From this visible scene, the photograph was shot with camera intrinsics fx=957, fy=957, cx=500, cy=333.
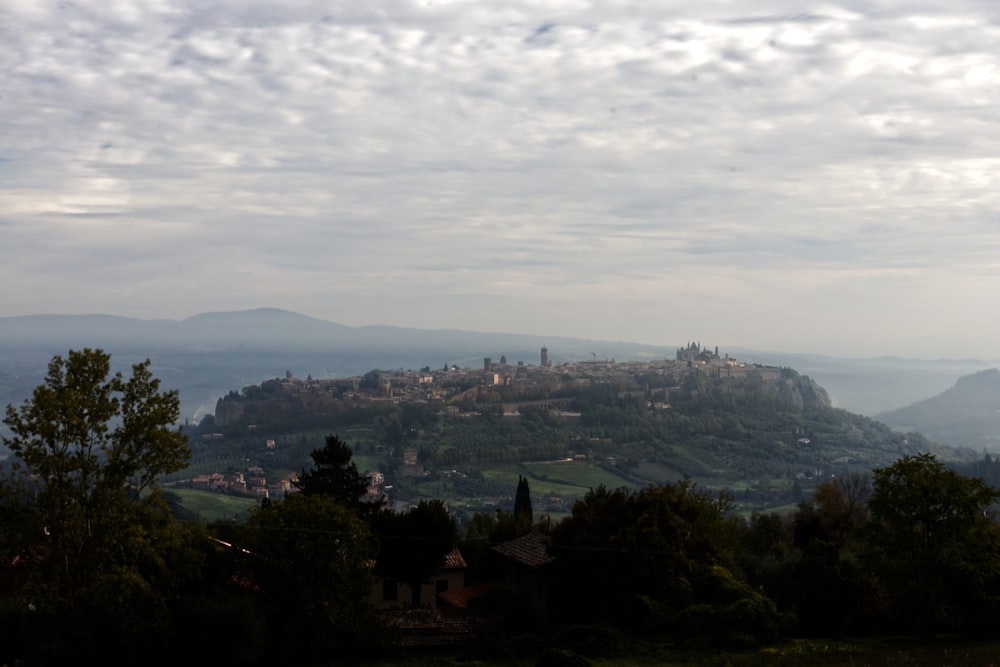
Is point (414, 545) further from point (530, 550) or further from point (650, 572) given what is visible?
point (650, 572)

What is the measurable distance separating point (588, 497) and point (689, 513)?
3.59 m

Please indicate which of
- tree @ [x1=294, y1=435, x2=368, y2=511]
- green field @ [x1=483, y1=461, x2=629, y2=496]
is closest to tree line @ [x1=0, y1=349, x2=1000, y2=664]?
tree @ [x1=294, y1=435, x2=368, y2=511]

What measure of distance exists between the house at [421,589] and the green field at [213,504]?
68863mm

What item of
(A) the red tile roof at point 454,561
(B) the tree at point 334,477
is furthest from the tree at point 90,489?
(B) the tree at point 334,477

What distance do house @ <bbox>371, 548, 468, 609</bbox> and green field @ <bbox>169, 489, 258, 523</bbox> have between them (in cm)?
6886

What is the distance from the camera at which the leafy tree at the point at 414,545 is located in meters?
30.5

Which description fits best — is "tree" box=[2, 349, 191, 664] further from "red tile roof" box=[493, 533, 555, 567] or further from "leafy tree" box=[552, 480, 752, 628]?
"red tile roof" box=[493, 533, 555, 567]

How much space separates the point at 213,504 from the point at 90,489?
9256 centimetres

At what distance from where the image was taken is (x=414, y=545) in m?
30.7

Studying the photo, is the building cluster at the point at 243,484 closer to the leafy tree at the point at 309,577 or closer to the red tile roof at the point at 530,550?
the red tile roof at the point at 530,550

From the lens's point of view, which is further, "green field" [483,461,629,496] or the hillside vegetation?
the hillside vegetation

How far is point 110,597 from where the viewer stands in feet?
65.3

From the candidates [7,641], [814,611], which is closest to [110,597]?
[7,641]

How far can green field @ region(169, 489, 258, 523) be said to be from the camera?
10075 centimetres
